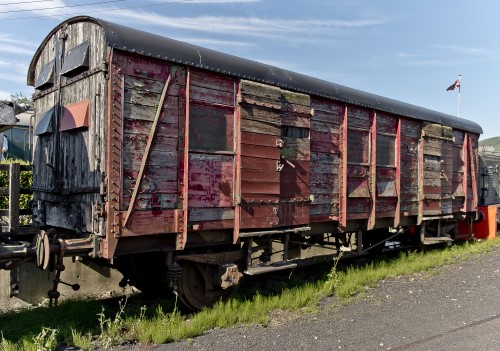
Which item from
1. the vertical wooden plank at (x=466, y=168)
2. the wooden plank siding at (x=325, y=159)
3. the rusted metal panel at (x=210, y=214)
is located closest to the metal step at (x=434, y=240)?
the vertical wooden plank at (x=466, y=168)

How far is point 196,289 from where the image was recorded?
643 cm

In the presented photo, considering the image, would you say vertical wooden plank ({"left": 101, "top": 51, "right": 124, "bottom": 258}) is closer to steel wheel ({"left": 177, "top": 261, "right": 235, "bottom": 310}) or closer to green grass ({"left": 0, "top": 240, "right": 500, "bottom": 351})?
green grass ({"left": 0, "top": 240, "right": 500, "bottom": 351})

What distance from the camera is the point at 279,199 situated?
7035 millimetres

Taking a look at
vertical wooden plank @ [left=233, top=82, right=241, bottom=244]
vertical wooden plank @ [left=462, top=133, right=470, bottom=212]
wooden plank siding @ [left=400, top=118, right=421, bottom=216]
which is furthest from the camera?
vertical wooden plank @ [left=462, top=133, right=470, bottom=212]

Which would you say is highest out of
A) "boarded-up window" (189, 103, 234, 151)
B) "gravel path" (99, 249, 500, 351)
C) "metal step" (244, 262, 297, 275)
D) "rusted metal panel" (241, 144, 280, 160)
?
"boarded-up window" (189, 103, 234, 151)

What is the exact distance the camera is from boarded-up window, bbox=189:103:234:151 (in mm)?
6031

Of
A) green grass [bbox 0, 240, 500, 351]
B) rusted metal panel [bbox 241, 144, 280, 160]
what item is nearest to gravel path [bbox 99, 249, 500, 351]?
green grass [bbox 0, 240, 500, 351]

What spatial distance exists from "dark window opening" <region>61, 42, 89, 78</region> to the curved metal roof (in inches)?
14.7

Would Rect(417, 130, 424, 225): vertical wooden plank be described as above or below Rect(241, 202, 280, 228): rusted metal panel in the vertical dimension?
above

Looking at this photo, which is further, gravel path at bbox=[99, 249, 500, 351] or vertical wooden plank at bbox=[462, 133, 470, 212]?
vertical wooden plank at bbox=[462, 133, 470, 212]

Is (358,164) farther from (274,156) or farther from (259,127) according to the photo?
(259,127)

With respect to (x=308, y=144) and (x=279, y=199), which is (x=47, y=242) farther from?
(x=308, y=144)

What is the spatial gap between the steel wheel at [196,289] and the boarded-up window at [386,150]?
174 inches

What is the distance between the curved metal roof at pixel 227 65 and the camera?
17.7ft
